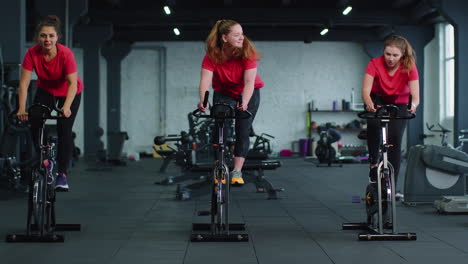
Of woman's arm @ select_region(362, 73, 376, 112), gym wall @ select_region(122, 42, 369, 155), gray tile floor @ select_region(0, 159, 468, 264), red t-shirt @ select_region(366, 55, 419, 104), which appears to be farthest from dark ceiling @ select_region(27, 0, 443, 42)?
woman's arm @ select_region(362, 73, 376, 112)

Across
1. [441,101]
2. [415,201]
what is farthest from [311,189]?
[441,101]

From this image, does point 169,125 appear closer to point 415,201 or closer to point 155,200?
point 155,200

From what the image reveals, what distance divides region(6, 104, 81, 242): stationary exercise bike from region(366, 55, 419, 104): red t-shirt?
2.21 m

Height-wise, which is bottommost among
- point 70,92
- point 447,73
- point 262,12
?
point 70,92

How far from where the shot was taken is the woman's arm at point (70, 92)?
157 inches

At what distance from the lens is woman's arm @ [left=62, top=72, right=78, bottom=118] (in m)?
3.99

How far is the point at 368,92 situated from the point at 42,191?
2311 mm

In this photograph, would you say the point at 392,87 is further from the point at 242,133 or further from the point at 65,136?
the point at 65,136

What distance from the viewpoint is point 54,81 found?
4.25 meters

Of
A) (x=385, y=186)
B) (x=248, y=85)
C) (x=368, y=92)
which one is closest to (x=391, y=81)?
(x=368, y=92)

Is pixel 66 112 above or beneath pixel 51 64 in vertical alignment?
beneath

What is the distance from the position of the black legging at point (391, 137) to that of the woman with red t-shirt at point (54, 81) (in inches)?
83.5

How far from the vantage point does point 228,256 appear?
3.59 m

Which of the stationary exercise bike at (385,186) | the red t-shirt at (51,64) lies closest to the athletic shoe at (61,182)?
the red t-shirt at (51,64)
